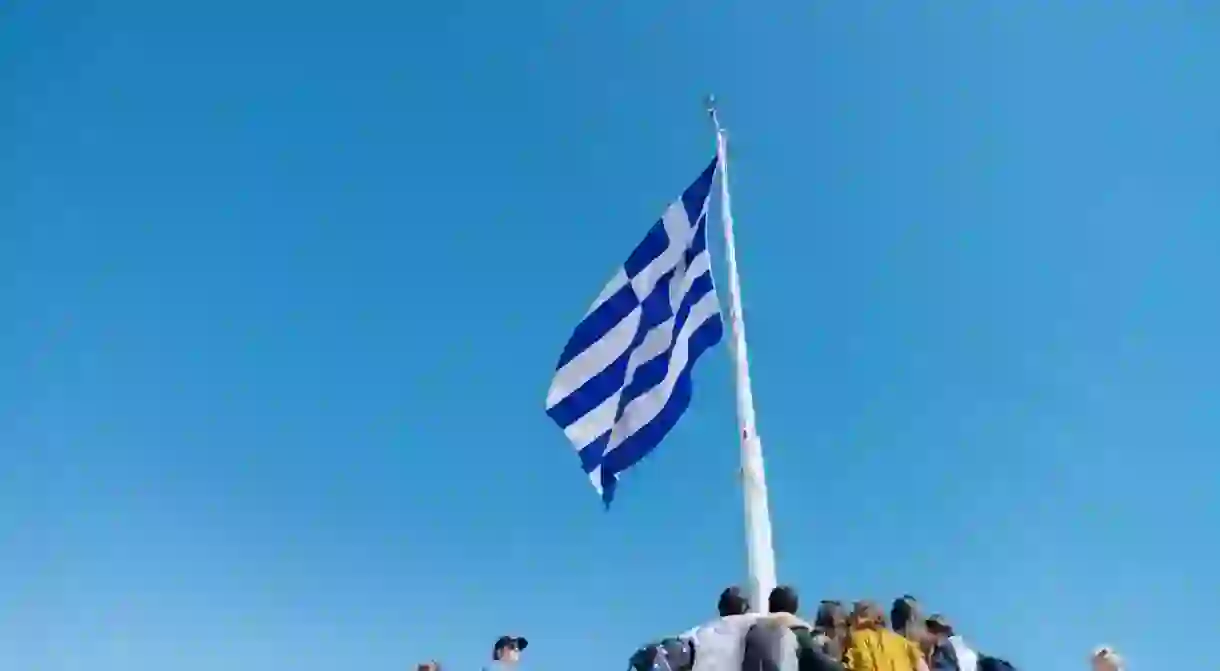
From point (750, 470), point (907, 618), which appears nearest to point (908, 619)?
point (907, 618)

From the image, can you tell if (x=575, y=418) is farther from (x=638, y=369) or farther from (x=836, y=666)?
(x=836, y=666)

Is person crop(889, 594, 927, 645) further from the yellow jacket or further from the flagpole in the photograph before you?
the flagpole

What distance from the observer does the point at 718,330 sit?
50.0ft

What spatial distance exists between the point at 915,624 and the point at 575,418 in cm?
671

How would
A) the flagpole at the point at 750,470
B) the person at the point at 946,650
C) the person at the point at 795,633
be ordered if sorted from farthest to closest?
the flagpole at the point at 750,470, the person at the point at 946,650, the person at the point at 795,633

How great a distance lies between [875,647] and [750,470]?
5234 millimetres

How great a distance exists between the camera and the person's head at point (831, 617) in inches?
347

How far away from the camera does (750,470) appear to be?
45.2 ft

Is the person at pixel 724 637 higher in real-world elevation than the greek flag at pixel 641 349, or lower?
lower

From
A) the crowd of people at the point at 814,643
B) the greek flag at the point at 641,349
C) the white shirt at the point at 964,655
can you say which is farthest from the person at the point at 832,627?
the greek flag at the point at 641,349

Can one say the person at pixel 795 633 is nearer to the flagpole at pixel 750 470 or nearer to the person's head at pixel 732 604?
the person's head at pixel 732 604

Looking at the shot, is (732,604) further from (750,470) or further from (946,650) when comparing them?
(750,470)

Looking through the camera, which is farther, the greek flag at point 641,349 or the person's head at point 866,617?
the greek flag at point 641,349

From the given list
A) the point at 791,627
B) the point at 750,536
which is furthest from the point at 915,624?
the point at 750,536
